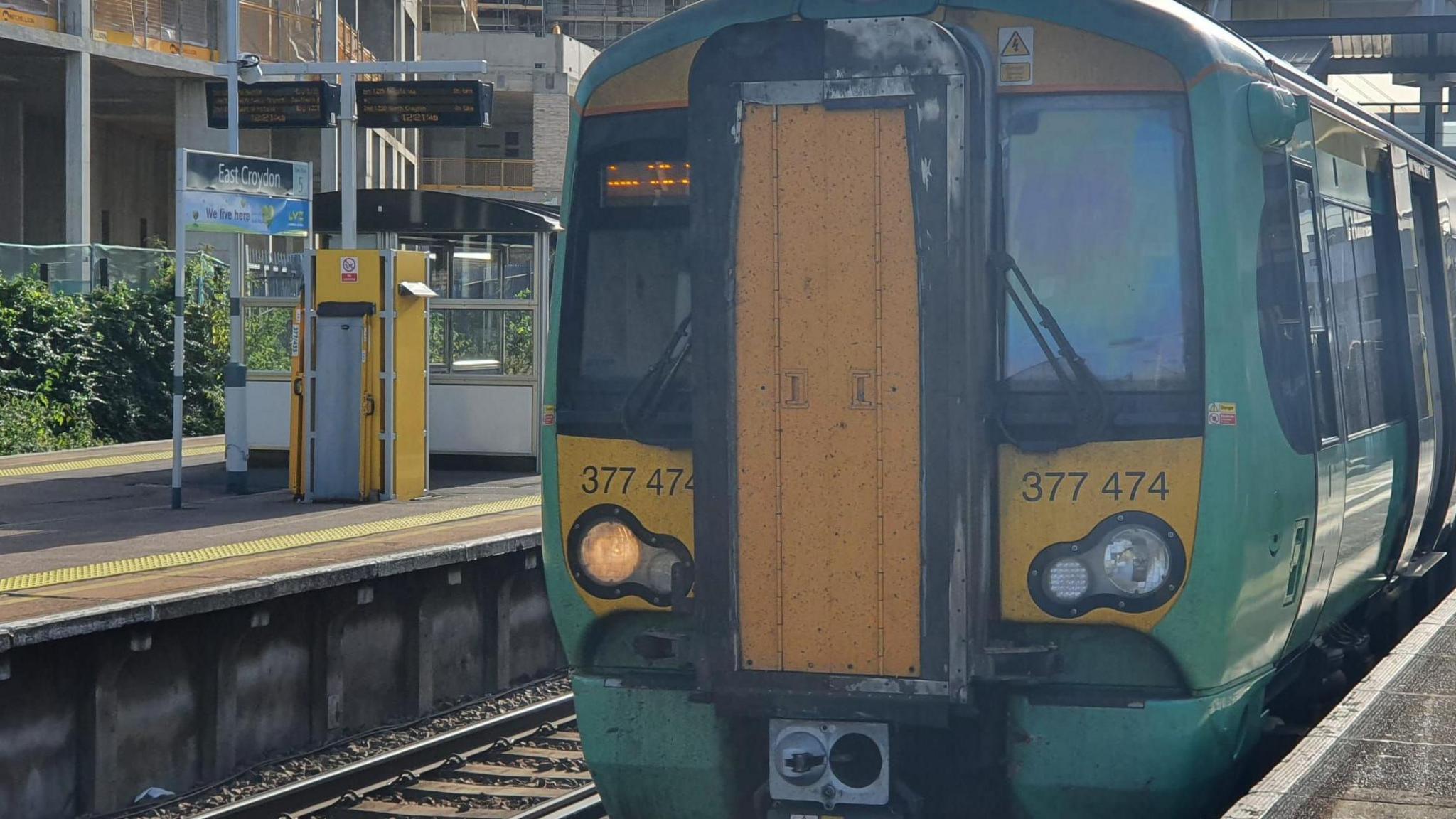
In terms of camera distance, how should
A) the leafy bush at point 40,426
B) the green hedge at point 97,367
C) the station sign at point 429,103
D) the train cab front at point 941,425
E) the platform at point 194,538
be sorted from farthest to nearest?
1. the green hedge at point 97,367
2. the leafy bush at point 40,426
3. the station sign at point 429,103
4. the platform at point 194,538
5. the train cab front at point 941,425

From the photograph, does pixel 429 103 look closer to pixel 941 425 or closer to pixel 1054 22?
pixel 1054 22

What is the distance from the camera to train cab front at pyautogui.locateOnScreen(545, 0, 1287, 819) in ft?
16.3

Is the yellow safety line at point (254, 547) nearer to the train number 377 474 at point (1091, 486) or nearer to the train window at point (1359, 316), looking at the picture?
the train window at point (1359, 316)

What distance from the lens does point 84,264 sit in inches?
985

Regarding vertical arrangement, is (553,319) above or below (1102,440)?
above

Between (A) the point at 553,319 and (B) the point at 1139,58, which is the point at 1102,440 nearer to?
(B) the point at 1139,58

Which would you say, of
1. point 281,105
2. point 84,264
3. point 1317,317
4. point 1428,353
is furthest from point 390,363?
point 84,264

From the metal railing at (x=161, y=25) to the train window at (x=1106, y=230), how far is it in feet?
89.2

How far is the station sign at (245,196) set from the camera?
14.8 meters

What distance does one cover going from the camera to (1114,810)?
5.21m

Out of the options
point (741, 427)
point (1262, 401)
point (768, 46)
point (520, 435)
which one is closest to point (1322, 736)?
point (1262, 401)

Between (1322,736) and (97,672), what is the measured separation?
581 centimetres

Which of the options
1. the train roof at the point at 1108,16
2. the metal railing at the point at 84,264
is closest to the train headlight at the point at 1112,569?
the train roof at the point at 1108,16

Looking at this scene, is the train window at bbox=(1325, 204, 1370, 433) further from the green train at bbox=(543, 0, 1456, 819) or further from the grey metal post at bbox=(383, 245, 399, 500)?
the grey metal post at bbox=(383, 245, 399, 500)
